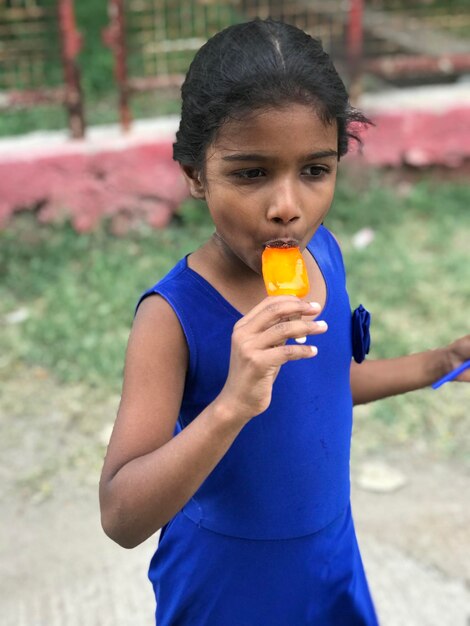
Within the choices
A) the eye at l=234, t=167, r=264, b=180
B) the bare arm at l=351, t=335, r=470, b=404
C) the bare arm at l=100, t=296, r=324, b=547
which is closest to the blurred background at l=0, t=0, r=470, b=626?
the bare arm at l=351, t=335, r=470, b=404

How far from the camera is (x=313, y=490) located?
1491mm

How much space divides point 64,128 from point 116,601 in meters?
3.52

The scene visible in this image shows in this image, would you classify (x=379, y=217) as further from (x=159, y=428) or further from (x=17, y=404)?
(x=159, y=428)

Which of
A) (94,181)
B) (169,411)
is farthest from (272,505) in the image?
(94,181)

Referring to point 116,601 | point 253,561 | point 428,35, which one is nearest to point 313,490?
point 253,561

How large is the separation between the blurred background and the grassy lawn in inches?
0.4

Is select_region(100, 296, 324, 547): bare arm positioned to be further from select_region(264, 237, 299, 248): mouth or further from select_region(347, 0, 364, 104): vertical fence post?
select_region(347, 0, 364, 104): vertical fence post

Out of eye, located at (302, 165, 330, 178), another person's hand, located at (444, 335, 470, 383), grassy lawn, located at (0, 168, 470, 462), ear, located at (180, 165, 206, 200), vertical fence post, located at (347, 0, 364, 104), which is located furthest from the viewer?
vertical fence post, located at (347, 0, 364, 104)

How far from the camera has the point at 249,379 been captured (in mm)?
1174

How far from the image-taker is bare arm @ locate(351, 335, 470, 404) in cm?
169

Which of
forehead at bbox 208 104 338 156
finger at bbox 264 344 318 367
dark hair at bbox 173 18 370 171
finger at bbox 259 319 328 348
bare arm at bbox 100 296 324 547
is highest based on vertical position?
dark hair at bbox 173 18 370 171

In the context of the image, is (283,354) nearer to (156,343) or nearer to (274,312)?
(274,312)

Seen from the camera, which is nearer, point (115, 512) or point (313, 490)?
point (115, 512)

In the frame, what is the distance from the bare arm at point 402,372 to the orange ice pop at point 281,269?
50cm
